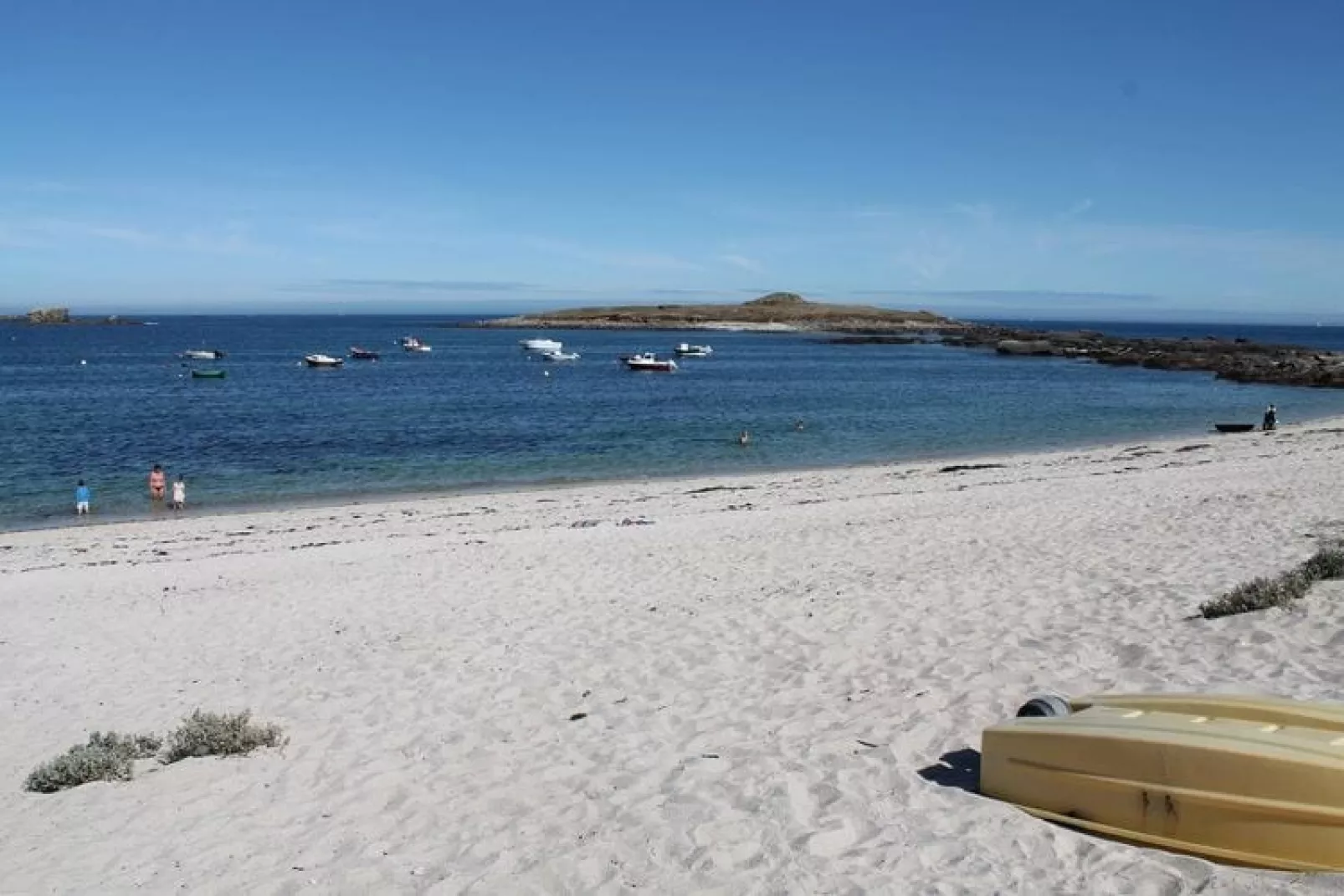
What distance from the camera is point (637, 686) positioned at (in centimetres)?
852

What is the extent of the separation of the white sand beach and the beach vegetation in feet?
0.64

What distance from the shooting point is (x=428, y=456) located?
3319 centimetres

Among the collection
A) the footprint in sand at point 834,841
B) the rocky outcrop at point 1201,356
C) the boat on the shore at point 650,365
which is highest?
the rocky outcrop at point 1201,356

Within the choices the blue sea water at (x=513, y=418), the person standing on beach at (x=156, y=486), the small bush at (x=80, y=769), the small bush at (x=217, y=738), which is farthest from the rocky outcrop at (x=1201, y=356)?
the small bush at (x=80, y=769)

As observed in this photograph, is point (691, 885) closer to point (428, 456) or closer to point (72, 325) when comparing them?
point (428, 456)

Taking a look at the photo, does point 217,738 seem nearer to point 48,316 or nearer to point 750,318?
point 750,318

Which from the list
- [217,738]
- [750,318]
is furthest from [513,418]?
[750,318]

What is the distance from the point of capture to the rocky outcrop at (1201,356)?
64.4m

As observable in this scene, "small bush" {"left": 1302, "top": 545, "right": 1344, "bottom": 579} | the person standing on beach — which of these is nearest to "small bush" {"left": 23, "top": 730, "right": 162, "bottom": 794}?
"small bush" {"left": 1302, "top": 545, "right": 1344, "bottom": 579}

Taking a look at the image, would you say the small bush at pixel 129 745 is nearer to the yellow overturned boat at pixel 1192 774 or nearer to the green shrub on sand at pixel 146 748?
the green shrub on sand at pixel 146 748

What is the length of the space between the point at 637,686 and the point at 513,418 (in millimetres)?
36775

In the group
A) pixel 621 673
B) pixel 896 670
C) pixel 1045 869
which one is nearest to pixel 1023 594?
pixel 896 670

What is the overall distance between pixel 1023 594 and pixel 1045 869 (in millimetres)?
6034

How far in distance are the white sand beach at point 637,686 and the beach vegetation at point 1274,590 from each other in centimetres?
20
